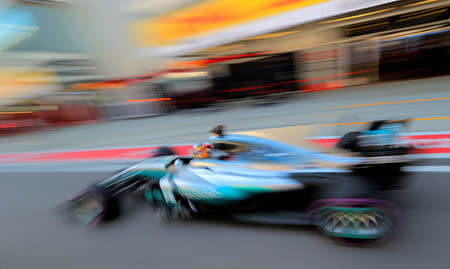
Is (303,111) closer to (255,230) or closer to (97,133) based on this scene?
(255,230)

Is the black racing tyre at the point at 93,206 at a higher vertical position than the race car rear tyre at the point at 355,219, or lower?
lower

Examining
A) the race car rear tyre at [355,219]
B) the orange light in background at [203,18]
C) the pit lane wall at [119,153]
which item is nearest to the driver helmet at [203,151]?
the race car rear tyre at [355,219]

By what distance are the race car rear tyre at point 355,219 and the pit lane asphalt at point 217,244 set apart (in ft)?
0.42

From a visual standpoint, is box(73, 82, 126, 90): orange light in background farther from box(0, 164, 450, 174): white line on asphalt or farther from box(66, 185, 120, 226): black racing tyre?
box(66, 185, 120, 226): black racing tyre

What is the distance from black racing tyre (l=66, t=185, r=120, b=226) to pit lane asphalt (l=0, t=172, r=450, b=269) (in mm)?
105

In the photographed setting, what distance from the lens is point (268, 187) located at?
1736 mm

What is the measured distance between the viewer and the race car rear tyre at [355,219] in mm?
1485

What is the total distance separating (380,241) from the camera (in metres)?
1.56

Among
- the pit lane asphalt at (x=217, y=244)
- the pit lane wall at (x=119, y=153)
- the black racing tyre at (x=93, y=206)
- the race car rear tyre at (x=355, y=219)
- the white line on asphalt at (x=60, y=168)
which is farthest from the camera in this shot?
the white line on asphalt at (x=60, y=168)

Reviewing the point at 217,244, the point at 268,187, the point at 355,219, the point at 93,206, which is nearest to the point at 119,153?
the point at 93,206

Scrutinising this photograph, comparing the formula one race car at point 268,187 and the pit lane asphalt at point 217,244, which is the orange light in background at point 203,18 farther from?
the pit lane asphalt at point 217,244

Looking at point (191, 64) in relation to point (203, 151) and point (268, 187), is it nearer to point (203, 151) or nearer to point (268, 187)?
point (203, 151)

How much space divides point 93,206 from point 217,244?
1347mm

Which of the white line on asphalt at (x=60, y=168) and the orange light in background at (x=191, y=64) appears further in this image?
the orange light in background at (x=191, y=64)
